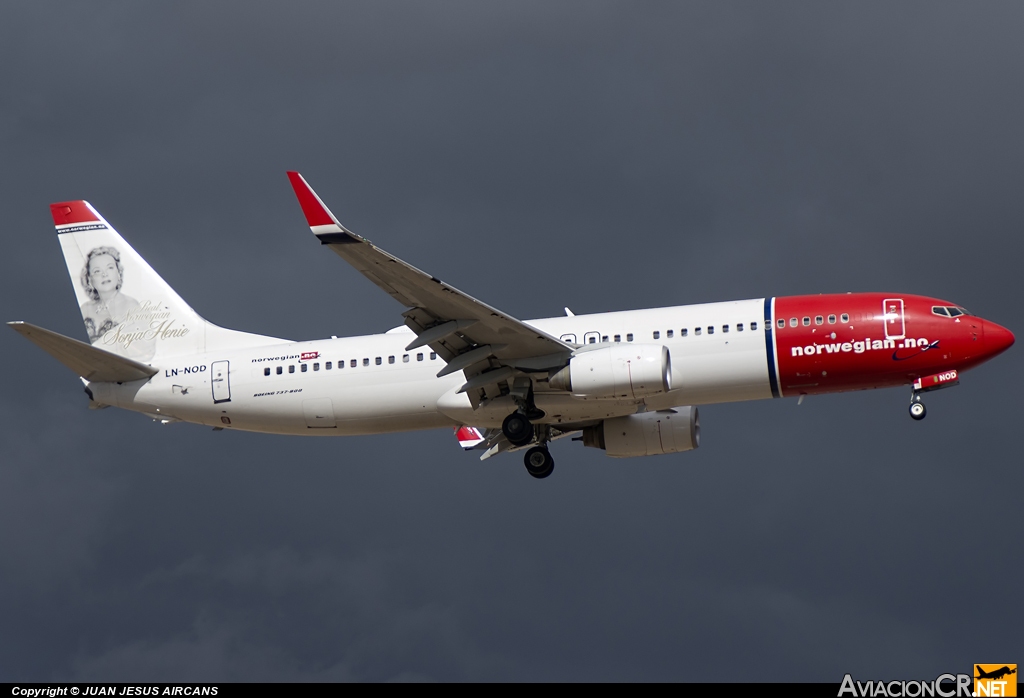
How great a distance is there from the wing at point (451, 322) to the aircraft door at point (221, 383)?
7.75m

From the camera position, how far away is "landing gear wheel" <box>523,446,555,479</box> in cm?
4647

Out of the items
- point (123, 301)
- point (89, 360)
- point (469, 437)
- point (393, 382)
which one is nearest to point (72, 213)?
point (123, 301)

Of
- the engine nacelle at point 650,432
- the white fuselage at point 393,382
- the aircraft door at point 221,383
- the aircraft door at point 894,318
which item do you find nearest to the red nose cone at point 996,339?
the aircraft door at point 894,318

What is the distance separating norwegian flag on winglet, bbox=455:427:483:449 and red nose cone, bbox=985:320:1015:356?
1763cm

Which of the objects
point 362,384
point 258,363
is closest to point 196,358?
point 258,363

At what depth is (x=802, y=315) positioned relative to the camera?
43.1m

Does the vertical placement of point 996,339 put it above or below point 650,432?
above

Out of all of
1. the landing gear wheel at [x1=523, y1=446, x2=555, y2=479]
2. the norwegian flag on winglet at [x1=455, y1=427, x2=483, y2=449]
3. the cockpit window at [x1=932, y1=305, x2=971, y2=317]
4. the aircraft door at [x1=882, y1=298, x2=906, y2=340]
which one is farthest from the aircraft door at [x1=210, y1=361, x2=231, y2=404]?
the cockpit window at [x1=932, y1=305, x2=971, y2=317]

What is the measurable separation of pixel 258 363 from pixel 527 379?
9.17 meters

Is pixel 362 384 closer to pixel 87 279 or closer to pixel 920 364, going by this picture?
pixel 87 279

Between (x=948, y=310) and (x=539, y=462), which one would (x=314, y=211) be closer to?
(x=539, y=462)

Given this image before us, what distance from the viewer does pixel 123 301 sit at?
163ft

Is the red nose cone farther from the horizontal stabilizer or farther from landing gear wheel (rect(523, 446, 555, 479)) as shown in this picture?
the horizontal stabilizer

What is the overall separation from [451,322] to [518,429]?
14.8 feet
